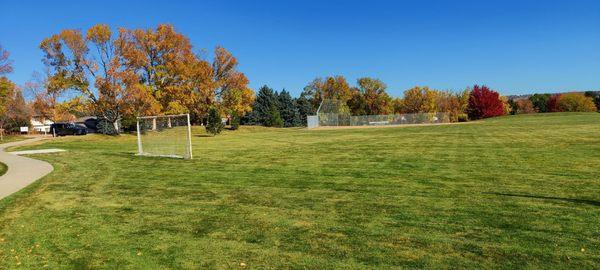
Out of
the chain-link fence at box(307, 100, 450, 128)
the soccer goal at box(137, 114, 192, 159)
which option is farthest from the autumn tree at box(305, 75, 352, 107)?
the soccer goal at box(137, 114, 192, 159)

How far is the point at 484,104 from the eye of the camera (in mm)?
79250

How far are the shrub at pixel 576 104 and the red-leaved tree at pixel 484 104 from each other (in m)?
20.7

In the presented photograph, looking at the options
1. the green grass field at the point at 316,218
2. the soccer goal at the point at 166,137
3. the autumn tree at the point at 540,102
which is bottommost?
the green grass field at the point at 316,218

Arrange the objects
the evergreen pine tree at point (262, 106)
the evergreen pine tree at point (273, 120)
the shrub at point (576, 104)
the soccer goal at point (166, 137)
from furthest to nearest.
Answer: the shrub at point (576, 104)
the evergreen pine tree at point (262, 106)
the evergreen pine tree at point (273, 120)
the soccer goal at point (166, 137)

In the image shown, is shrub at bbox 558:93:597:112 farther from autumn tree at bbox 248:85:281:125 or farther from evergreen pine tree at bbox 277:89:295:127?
autumn tree at bbox 248:85:281:125

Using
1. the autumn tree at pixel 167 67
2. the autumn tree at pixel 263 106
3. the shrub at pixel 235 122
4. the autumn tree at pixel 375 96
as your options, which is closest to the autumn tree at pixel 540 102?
the autumn tree at pixel 375 96

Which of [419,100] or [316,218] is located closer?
[316,218]

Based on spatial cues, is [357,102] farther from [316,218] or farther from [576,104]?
[316,218]

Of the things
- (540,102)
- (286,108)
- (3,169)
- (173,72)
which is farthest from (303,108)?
(3,169)

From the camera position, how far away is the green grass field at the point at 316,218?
17.5 feet

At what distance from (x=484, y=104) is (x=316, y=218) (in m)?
79.4

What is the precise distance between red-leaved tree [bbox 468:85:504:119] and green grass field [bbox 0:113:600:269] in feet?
233

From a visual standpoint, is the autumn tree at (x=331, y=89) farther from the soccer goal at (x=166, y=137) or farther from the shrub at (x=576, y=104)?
the soccer goal at (x=166, y=137)

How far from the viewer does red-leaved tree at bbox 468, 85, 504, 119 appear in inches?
3115
